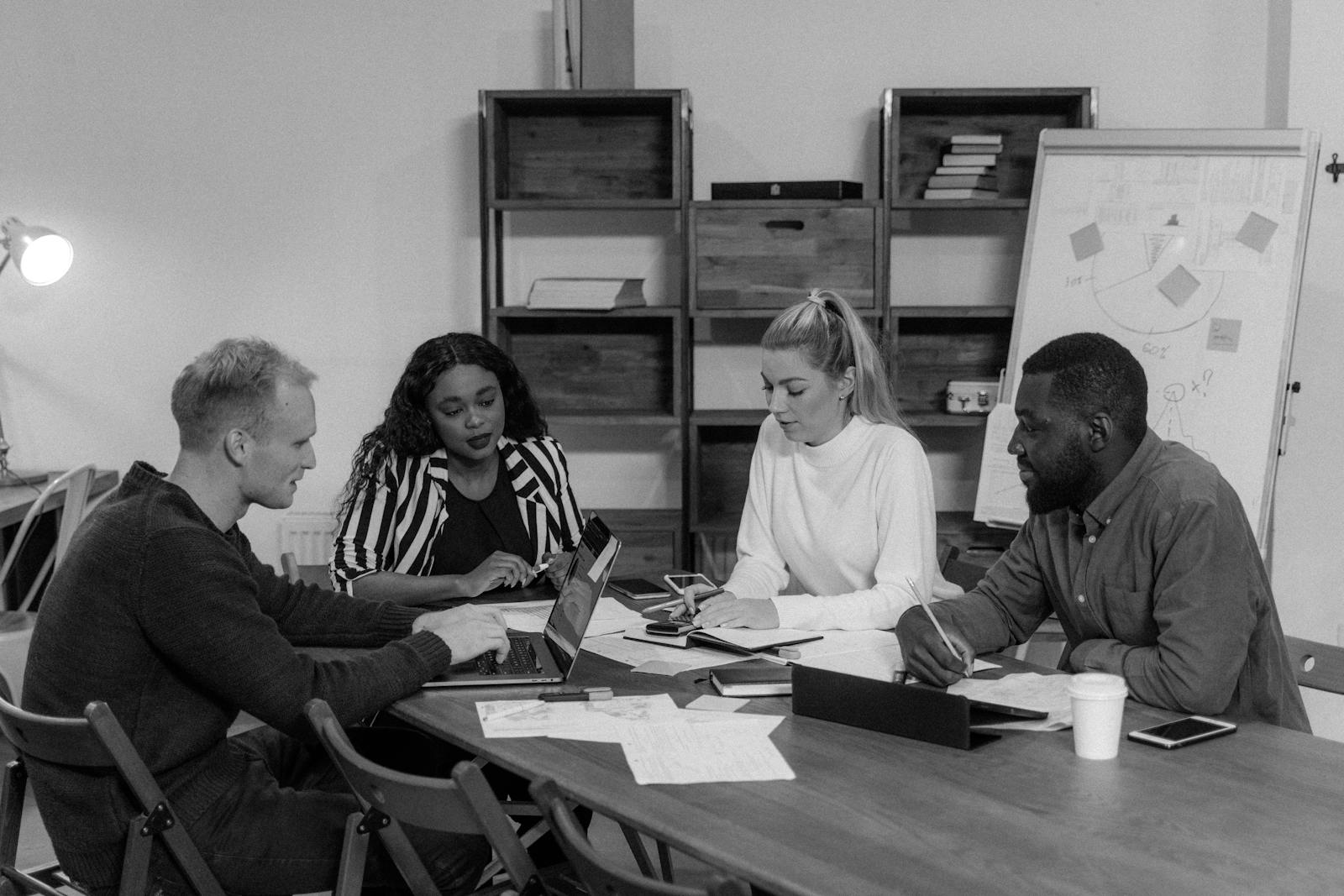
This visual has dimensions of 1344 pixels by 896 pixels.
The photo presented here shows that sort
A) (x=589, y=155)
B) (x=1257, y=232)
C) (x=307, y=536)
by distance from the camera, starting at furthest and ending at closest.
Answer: (x=307, y=536) → (x=589, y=155) → (x=1257, y=232)

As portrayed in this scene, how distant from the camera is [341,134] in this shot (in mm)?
4469

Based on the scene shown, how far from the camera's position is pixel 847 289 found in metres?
4.05

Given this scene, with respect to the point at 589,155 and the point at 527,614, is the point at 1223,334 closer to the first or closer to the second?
the point at 589,155

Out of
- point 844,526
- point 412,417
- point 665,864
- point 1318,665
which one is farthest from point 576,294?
point 1318,665

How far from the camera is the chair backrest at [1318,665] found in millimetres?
2186

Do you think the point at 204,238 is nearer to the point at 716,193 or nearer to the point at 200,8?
the point at 200,8

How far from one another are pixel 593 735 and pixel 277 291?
3.11 meters

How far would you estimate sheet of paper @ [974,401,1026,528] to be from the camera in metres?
3.92

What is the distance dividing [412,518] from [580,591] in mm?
898

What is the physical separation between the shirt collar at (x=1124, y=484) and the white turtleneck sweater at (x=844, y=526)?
0.49 meters

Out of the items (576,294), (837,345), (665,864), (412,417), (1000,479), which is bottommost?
(665,864)

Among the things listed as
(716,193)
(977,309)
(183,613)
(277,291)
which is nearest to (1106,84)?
(977,309)

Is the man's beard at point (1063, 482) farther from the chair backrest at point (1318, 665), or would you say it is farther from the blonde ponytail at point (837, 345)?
the blonde ponytail at point (837, 345)

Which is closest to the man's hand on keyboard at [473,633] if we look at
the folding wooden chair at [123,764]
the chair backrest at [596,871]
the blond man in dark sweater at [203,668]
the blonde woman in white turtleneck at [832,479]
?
the blond man in dark sweater at [203,668]
